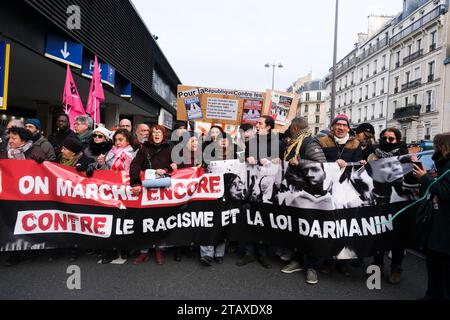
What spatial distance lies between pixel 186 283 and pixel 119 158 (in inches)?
74.8

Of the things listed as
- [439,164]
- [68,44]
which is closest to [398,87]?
[68,44]

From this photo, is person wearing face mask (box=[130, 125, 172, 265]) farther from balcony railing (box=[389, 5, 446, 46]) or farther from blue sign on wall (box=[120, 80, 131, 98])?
balcony railing (box=[389, 5, 446, 46])

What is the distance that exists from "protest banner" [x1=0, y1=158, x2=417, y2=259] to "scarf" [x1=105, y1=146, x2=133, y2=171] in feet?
0.57

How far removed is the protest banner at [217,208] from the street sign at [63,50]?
22.0 ft

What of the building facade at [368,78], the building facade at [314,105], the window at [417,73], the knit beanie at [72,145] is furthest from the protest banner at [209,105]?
the building facade at [314,105]

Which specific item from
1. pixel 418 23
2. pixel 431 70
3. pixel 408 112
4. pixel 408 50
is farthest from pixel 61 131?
pixel 408 50

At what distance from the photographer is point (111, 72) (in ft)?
46.5

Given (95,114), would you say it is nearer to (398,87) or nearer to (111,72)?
(111,72)

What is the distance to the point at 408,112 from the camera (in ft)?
134

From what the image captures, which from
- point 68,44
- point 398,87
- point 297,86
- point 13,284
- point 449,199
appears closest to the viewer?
point 449,199

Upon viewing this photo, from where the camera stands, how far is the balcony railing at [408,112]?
3944 centimetres

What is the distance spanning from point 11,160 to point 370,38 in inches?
2447

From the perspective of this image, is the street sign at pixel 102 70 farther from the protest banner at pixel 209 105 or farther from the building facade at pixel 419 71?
the building facade at pixel 419 71

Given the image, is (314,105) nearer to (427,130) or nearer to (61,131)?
(427,130)
